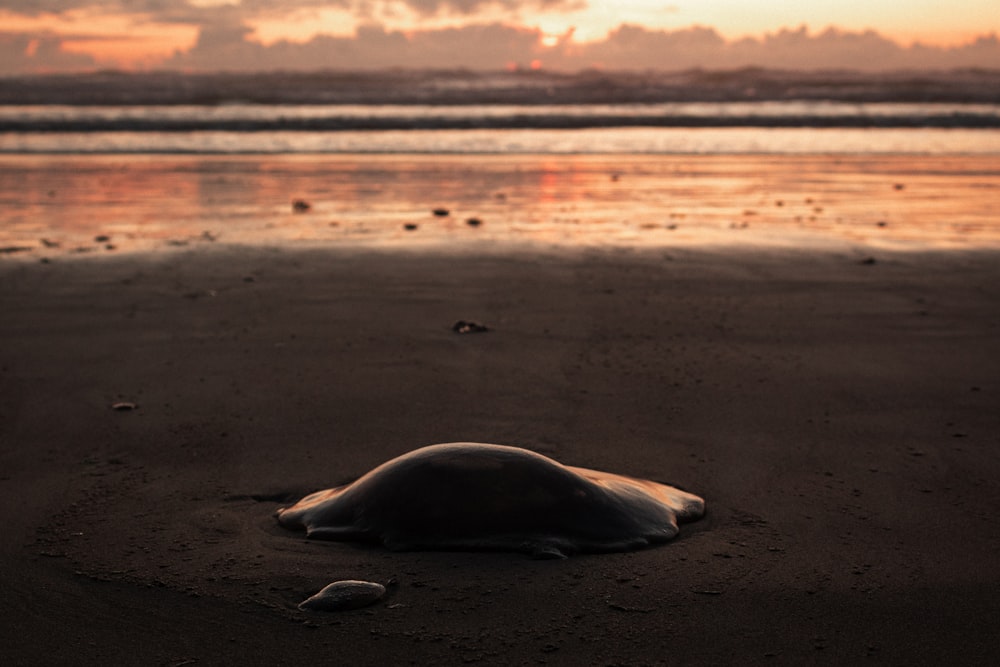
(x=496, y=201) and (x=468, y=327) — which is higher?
(x=496, y=201)

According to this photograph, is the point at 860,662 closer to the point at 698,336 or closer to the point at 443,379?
the point at 443,379

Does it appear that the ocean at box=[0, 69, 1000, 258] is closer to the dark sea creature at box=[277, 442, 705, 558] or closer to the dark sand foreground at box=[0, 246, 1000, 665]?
the dark sand foreground at box=[0, 246, 1000, 665]

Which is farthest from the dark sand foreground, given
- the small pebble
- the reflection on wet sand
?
the reflection on wet sand

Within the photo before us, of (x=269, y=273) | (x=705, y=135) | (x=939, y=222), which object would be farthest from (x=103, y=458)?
(x=705, y=135)

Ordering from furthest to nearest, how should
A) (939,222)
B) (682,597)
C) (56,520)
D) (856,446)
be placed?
1. (939,222)
2. (856,446)
3. (56,520)
4. (682,597)

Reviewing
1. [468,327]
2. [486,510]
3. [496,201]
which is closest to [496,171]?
[496,201]

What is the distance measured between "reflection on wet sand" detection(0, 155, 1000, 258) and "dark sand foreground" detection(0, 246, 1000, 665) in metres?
1.39

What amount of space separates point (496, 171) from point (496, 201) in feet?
10.9

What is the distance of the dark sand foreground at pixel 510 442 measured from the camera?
2.31m

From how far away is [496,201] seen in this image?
33.5 feet

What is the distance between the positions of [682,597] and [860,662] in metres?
0.45

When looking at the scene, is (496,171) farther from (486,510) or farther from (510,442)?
(486,510)

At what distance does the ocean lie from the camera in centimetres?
836

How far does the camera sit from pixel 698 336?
502cm
